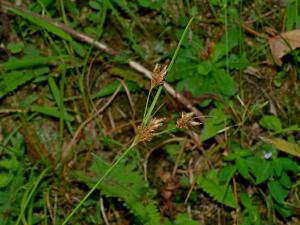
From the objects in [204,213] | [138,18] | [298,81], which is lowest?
[204,213]

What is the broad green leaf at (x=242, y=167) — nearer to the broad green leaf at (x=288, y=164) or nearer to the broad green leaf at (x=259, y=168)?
the broad green leaf at (x=259, y=168)

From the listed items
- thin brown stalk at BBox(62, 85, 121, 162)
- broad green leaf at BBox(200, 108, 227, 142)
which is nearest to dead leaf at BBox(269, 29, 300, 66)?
broad green leaf at BBox(200, 108, 227, 142)

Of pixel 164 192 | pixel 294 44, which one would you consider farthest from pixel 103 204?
pixel 294 44

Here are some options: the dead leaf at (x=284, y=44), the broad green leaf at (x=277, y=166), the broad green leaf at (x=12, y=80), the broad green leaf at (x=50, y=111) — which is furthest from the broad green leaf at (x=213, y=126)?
the broad green leaf at (x=12, y=80)

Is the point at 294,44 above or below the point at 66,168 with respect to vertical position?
above

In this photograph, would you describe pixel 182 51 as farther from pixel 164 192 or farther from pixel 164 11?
pixel 164 192

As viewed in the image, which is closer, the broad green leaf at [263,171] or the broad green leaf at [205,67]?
the broad green leaf at [263,171]
